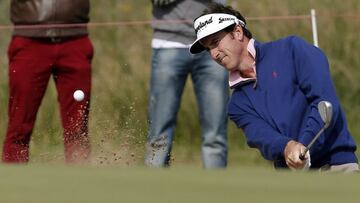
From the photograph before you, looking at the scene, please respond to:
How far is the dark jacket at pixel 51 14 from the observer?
29.0 feet

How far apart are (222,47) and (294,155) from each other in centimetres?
80

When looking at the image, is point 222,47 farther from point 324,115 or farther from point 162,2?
point 162,2

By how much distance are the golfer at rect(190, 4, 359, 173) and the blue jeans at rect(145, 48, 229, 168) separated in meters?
2.29

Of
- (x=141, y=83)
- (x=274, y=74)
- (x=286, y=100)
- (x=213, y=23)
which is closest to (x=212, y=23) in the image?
(x=213, y=23)

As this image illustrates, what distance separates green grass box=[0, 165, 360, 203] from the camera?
298 centimetres

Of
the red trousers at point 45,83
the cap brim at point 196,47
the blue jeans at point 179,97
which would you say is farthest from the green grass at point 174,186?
the red trousers at point 45,83

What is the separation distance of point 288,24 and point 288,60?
552cm

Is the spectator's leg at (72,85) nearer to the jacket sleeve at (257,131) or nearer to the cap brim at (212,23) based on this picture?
the cap brim at (212,23)

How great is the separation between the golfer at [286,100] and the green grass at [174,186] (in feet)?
8.48

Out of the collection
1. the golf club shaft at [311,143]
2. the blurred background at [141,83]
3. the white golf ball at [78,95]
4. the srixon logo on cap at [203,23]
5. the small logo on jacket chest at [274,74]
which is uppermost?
the srixon logo on cap at [203,23]

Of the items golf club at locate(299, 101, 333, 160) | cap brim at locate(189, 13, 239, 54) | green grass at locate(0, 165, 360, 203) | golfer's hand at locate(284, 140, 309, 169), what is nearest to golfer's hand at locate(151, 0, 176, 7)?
cap brim at locate(189, 13, 239, 54)

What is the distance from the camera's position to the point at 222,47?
631 cm

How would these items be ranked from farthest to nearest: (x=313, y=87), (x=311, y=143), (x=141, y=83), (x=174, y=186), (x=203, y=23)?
(x=141, y=83) < (x=203, y=23) < (x=313, y=87) < (x=311, y=143) < (x=174, y=186)

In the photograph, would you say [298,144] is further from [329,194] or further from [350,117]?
[350,117]
